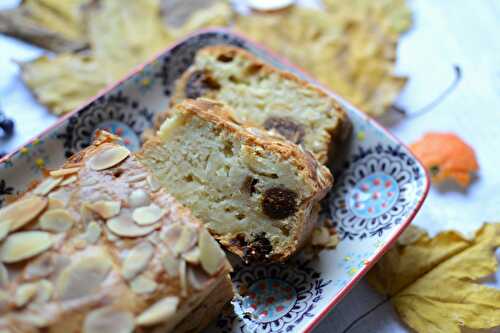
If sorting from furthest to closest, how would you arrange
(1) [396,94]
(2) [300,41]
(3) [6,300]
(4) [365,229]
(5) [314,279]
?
(2) [300,41], (1) [396,94], (4) [365,229], (5) [314,279], (3) [6,300]

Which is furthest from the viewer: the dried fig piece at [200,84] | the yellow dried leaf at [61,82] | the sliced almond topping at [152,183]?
the yellow dried leaf at [61,82]

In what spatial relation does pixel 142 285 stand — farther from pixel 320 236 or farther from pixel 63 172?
pixel 320 236

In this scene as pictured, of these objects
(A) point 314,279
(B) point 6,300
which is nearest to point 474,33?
(A) point 314,279

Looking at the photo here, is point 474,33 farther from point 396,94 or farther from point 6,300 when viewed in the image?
point 6,300

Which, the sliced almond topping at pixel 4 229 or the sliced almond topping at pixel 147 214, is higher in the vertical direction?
the sliced almond topping at pixel 147 214

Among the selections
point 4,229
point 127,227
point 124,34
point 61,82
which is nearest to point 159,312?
point 127,227

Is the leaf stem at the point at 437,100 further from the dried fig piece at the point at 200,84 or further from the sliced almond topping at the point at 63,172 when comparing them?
the sliced almond topping at the point at 63,172

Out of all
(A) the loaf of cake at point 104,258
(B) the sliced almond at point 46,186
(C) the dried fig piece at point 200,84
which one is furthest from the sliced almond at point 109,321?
(C) the dried fig piece at point 200,84

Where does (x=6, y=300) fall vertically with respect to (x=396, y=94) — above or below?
below
